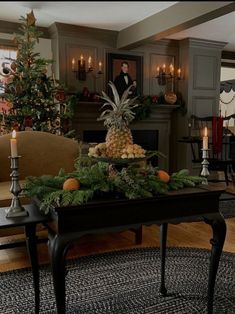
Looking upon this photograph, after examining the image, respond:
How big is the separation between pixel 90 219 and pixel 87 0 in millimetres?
1050

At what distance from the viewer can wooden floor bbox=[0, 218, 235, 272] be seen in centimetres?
257

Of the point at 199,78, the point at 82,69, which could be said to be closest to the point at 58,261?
the point at 82,69

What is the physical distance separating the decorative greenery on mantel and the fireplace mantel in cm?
356

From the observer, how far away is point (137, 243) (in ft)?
9.47

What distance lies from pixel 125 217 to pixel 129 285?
0.88 metres

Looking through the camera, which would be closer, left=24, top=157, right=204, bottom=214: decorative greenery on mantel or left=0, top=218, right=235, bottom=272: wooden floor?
left=24, top=157, right=204, bottom=214: decorative greenery on mantel

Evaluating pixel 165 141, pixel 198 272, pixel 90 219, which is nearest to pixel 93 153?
pixel 90 219

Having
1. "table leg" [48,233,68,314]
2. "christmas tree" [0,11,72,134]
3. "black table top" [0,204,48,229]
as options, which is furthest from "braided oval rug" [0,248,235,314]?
"christmas tree" [0,11,72,134]

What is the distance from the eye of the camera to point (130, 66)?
18.1ft

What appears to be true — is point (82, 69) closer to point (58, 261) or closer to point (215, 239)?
point (215, 239)

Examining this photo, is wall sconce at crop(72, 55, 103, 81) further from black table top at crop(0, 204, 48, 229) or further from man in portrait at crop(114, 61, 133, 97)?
black table top at crop(0, 204, 48, 229)

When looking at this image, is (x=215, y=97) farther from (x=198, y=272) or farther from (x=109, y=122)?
(x=109, y=122)

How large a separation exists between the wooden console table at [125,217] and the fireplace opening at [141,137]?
3778 millimetres

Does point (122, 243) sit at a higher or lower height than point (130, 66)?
lower
